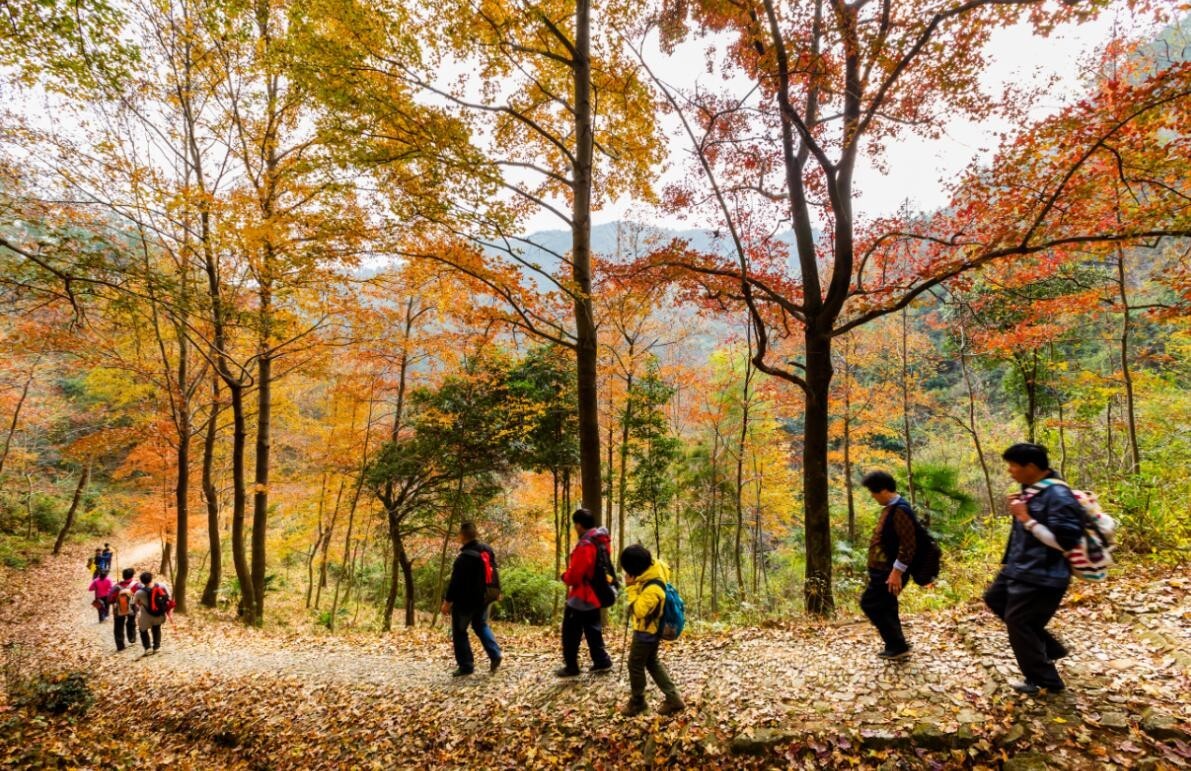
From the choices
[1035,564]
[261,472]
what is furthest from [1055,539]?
[261,472]

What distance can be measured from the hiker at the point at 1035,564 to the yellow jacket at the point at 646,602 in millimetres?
2649

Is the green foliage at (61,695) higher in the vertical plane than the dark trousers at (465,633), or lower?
lower

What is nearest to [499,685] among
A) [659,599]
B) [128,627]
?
[659,599]

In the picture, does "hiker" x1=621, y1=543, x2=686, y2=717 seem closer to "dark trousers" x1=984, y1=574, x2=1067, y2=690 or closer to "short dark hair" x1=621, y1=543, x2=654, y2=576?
"short dark hair" x1=621, y1=543, x2=654, y2=576

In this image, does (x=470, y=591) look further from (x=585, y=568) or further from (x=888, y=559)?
(x=888, y=559)

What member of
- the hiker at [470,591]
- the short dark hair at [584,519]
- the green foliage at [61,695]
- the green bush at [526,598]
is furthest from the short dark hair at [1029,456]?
the green bush at [526,598]

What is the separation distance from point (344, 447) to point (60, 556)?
1602 centimetres

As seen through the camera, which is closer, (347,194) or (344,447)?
(347,194)

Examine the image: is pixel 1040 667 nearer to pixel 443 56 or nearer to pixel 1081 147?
pixel 1081 147

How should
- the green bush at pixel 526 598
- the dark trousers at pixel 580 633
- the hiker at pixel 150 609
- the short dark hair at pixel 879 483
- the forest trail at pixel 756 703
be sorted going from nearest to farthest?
1. the forest trail at pixel 756 703
2. the short dark hair at pixel 879 483
3. the dark trousers at pixel 580 633
4. the hiker at pixel 150 609
5. the green bush at pixel 526 598

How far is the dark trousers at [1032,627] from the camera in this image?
11.5 ft

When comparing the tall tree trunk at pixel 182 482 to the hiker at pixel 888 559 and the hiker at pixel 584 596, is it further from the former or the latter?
the hiker at pixel 888 559

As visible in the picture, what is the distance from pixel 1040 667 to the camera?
3621 mm

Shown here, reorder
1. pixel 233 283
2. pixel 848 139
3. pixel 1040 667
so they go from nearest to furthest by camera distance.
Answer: pixel 1040 667 < pixel 848 139 < pixel 233 283
